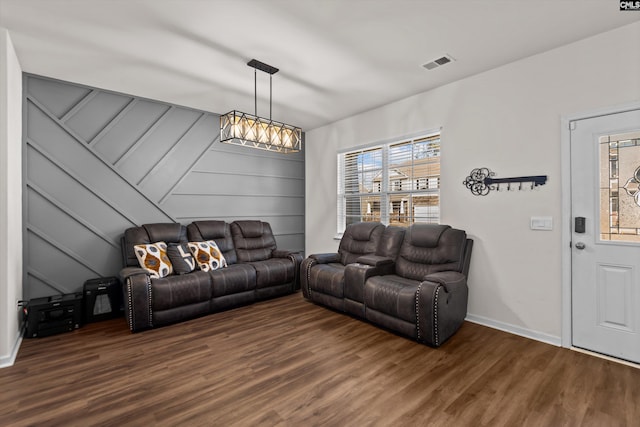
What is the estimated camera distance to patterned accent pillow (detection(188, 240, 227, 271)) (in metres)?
3.82

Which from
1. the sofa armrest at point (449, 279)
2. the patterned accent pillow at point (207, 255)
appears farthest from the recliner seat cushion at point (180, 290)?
the sofa armrest at point (449, 279)

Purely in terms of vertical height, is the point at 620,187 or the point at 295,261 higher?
the point at 620,187

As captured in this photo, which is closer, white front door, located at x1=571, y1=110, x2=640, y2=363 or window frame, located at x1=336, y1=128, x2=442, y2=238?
white front door, located at x1=571, y1=110, x2=640, y2=363

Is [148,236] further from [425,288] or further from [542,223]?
[542,223]

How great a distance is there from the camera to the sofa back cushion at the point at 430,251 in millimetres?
3209

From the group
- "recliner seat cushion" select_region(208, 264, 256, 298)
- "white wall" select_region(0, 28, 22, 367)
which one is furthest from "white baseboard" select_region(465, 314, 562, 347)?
"white wall" select_region(0, 28, 22, 367)

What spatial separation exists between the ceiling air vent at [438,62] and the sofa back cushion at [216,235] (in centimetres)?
345

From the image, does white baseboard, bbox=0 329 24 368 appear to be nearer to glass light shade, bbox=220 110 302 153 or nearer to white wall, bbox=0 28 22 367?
white wall, bbox=0 28 22 367

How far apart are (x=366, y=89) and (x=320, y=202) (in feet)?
7.50

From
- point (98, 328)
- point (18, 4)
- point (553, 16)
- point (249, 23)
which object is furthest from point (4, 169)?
point (553, 16)

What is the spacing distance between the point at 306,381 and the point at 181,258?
92.8 inches

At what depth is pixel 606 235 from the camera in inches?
101

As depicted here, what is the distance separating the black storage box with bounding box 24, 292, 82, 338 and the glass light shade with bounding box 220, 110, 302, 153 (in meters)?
2.38

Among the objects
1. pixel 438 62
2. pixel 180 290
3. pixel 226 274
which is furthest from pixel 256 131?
pixel 438 62
